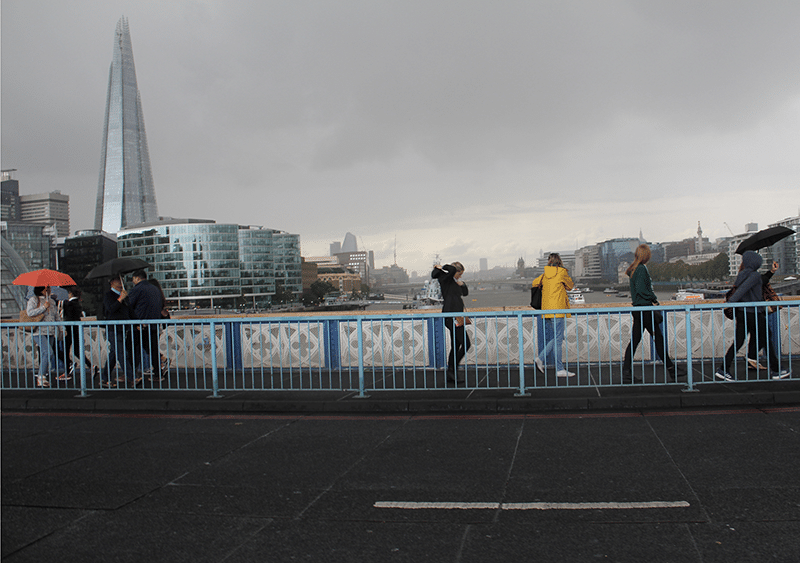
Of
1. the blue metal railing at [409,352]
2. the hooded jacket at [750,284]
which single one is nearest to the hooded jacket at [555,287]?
the blue metal railing at [409,352]

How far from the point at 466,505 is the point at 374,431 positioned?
8.59 ft

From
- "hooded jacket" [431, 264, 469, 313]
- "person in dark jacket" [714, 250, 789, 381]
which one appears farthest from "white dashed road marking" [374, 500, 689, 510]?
"hooded jacket" [431, 264, 469, 313]

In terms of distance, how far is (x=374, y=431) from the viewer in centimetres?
685

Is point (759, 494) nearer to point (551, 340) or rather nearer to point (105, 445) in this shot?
point (551, 340)

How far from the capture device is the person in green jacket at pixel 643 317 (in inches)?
330

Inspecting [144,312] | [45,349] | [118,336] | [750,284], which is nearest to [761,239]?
[750,284]

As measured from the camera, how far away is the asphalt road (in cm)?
367

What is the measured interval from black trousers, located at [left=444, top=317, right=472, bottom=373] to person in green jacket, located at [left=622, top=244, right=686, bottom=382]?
233 cm

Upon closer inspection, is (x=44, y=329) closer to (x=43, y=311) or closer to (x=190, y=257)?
(x=43, y=311)

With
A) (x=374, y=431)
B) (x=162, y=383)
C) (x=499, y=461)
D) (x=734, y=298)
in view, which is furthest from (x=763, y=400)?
(x=162, y=383)

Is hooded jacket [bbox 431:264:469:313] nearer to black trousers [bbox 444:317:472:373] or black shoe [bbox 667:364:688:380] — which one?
black trousers [bbox 444:317:472:373]

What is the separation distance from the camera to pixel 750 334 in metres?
8.55

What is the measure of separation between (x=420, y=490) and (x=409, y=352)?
659 cm

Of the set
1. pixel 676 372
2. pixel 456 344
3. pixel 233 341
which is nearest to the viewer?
pixel 676 372
